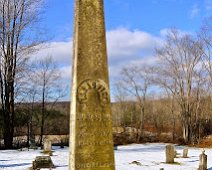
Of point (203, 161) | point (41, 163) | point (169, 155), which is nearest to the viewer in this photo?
point (41, 163)

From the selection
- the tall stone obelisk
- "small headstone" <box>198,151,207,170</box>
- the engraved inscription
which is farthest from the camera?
"small headstone" <box>198,151,207,170</box>

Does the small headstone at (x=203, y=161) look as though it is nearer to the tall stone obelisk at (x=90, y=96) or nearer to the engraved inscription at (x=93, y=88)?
the tall stone obelisk at (x=90, y=96)

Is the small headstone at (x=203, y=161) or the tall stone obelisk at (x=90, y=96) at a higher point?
the tall stone obelisk at (x=90, y=96)

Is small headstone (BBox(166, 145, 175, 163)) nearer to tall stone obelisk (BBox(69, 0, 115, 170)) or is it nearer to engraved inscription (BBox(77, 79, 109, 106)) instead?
tall stone obelisk (BBox(69, 0, 115, 170))

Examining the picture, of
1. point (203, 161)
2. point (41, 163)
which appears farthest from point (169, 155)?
point (41, 163)

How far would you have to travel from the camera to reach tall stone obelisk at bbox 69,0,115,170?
6617mm

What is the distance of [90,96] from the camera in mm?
6805

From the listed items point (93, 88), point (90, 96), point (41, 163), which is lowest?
point (41, 163)

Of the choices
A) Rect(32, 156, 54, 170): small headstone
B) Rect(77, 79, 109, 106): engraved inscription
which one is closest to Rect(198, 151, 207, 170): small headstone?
Rect(32, 156, 54, 170): small headstone

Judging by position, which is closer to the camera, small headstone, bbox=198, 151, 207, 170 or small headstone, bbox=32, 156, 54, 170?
small headstone, bbox=32, 156, 54, 170

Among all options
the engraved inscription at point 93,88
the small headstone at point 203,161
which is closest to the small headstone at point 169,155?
the small headstone at point 203,161

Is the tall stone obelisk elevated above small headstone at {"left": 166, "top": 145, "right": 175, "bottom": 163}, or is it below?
above

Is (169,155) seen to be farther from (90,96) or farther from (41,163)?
(90,96)

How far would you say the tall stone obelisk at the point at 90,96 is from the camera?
6.62m
